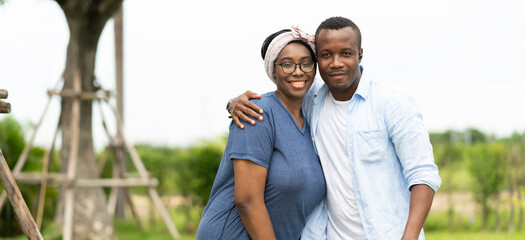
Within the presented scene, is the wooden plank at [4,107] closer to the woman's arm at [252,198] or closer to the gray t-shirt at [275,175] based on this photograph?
the gray t-shirt at [275,175]

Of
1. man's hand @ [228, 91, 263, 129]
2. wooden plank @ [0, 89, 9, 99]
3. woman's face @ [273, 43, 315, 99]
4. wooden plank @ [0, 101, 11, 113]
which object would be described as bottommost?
wooden plank @ [0, 101, 11, 113]

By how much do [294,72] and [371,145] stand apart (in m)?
0.49

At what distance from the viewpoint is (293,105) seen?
2.77m

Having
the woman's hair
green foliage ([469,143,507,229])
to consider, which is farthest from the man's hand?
green foliage ([469,143,507,229])

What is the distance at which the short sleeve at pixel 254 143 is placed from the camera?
8.16ft

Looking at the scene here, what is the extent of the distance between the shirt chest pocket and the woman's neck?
304 millimetres

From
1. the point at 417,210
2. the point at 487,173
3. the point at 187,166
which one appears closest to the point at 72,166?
the point at 187,166

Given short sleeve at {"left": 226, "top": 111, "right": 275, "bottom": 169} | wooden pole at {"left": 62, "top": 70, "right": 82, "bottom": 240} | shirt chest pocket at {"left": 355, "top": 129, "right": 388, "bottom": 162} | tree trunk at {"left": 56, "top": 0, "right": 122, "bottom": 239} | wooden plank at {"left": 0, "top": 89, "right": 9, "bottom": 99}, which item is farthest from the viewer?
tree trunk at {"left": 56, "top": 0, "right": 122, "bottom": 239}

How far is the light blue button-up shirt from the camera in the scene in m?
2.55

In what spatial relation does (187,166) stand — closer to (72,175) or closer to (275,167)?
(72,175)

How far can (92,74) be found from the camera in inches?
313

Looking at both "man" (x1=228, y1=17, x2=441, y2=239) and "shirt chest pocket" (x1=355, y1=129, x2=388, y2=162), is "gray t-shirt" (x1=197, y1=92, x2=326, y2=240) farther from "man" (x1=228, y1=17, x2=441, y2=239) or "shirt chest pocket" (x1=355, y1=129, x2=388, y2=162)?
"shirt chest pocket" (x1=355, y1=129, x2=388, y2=162)

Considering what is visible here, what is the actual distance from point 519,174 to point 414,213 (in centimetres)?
807

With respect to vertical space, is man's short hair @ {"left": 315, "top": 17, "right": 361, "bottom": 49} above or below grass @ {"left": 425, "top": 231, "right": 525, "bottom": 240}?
above
